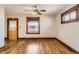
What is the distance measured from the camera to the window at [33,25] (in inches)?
394

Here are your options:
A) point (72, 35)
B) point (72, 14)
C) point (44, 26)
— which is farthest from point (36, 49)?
point (44, 26)

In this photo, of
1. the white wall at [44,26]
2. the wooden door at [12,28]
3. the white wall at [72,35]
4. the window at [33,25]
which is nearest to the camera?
the white wall at [72,35]

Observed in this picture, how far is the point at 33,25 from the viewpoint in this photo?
1006 centimetres

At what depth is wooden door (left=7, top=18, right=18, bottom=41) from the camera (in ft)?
31.6

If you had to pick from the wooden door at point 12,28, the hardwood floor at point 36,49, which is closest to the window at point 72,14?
the hardwood floor at point 36,49

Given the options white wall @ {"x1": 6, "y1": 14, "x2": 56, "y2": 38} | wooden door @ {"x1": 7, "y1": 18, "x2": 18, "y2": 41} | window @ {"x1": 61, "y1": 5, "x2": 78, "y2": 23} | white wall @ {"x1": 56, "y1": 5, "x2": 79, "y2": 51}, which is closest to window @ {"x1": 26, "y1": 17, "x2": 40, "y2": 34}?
white wall @ {"x1": 6, "y1": 14, "x2": 56, "y2": 38}

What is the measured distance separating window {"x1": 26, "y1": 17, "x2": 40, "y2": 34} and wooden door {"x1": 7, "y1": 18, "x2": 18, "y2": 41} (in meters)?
0.98

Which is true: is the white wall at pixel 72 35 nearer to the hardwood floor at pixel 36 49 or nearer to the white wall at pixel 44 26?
the hardwood floor at pixel 36 49

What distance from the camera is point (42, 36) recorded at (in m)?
10.0

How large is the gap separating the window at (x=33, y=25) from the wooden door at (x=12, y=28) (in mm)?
980

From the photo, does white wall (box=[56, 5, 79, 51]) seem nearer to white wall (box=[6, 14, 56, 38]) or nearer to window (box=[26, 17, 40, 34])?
white wall (box=[6, 14, 56, 38])

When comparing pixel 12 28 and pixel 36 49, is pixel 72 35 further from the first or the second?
pixel 12 28

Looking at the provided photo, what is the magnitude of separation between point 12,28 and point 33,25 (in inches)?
71.7
